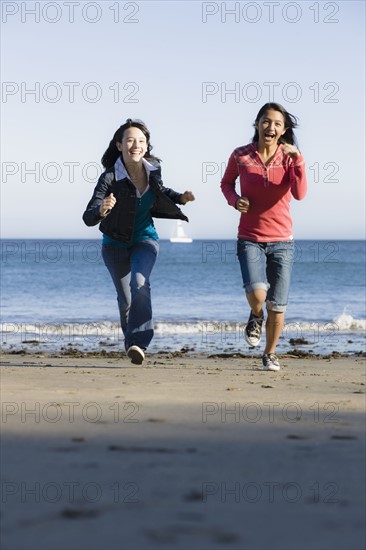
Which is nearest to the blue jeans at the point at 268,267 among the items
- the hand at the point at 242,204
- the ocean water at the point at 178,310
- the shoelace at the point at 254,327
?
the shoelace at the point at 254,327

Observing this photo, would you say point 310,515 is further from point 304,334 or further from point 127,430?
point 304,334

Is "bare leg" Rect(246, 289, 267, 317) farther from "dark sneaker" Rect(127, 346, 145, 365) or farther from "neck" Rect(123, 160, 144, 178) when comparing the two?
"neck" Rect(123, 160, 144, 178)

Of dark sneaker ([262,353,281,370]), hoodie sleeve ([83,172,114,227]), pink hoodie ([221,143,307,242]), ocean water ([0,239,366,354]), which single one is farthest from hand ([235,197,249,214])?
ocean water ([0,239,366,354])

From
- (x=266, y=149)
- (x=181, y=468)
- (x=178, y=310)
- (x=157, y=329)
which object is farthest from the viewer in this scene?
(x=178, y=310)

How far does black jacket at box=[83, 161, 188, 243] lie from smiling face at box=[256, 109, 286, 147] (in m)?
0.80

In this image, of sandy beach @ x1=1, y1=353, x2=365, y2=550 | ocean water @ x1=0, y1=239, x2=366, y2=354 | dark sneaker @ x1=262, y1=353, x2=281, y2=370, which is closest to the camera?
sandy beach @ x1=1, y1=353, x2=365, y2=550

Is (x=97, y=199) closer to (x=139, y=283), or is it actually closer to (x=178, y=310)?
(x=139, y=283)

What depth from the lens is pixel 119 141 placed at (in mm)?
7203

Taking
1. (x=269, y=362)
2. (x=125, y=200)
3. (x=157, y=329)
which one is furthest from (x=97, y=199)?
(x=157, y=329)

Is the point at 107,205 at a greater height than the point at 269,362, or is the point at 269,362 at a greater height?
the point at 107,205

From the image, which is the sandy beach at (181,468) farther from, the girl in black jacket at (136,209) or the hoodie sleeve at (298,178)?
the hoodie sleeve at (298,178)

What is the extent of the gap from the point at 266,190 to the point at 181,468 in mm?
3857

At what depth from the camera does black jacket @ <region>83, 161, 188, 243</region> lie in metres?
7.05

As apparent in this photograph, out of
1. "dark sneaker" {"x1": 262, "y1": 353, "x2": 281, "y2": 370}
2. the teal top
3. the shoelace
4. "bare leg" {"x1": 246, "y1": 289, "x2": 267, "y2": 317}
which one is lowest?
"dark sneaker" {"x1": 262, "y1": 353, "x2": 281, "y2": 370}
